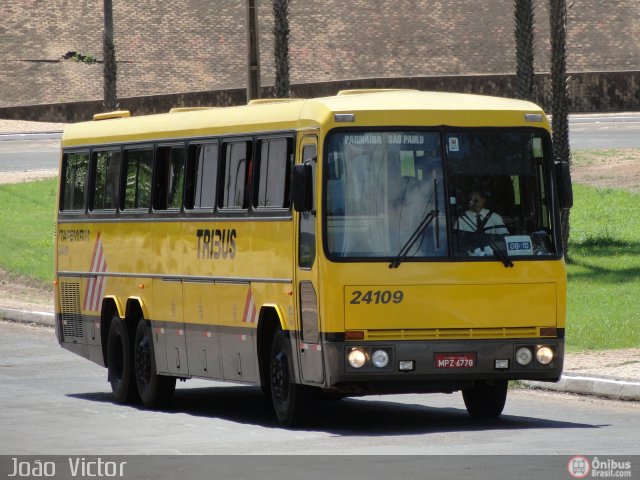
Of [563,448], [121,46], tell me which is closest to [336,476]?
[563,448]

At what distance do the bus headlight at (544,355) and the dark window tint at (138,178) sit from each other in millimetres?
5172

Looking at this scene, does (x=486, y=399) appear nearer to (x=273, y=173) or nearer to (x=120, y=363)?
(x=273, y=173)

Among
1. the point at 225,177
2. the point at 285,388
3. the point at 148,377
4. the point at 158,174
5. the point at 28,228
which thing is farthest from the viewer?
the point at 28,228

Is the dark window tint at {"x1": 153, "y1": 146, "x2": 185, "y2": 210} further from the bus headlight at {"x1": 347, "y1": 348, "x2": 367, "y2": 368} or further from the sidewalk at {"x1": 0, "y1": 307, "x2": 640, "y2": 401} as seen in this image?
the sidewalk at {"x1": 0, "y1": 307, "x2": 640, "y2": 401}

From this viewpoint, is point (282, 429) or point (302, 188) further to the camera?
point (282, 429)

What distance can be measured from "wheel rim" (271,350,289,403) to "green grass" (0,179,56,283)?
17.5 metres

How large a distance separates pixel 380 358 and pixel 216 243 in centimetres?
279

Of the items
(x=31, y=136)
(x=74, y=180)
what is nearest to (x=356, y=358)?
(x=74, y=180)

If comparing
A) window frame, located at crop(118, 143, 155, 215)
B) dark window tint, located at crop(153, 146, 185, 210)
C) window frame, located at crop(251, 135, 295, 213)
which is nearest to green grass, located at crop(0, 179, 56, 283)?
window frame, located at crop(118, 143, 155, 215)

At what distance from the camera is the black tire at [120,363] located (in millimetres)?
17906

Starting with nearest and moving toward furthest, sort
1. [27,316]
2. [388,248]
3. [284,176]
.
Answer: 1. [388,248]
2. [284,176]
3. [27,316]

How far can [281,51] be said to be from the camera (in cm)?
3412

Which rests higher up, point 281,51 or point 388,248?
point 281,51

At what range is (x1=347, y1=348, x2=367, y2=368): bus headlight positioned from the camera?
1365 cm
